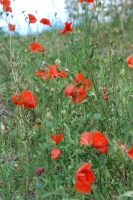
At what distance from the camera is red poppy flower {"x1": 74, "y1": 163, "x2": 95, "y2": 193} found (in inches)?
62.1

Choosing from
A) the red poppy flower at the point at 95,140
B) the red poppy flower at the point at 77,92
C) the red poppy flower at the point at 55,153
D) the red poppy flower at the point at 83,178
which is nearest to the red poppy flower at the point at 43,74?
the red poppy flower at the point at 77,92

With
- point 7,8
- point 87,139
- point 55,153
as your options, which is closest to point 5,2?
point 7,8

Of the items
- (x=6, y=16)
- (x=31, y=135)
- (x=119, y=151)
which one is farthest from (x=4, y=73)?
(x=119, y=151)

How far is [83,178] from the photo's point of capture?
5.20 ft

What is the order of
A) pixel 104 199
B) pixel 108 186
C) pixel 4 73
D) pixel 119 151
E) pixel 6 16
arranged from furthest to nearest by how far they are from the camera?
pixel 4 73 → pixel 6 16 → pixel 108 186 → pixel 104 199 → pixel 119 151

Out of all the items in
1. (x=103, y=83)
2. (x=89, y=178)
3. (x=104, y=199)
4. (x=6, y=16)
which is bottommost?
(x=104, y=199)

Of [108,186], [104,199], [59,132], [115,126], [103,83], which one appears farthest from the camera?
[103,83]

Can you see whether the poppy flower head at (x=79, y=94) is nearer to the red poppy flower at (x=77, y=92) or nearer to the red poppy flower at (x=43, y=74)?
the red poppy flower at (x=77, y=92)

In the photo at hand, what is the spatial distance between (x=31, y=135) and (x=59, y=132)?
0.17 m

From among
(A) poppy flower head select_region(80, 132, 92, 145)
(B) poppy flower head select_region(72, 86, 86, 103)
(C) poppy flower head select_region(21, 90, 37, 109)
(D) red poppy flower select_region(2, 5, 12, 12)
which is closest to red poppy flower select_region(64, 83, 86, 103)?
(B) poppy flower head select_region(72, 86, 86, 103)

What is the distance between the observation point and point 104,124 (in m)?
2.26

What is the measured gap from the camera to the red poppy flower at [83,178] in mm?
1578

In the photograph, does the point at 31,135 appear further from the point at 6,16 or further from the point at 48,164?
the point at 6,16

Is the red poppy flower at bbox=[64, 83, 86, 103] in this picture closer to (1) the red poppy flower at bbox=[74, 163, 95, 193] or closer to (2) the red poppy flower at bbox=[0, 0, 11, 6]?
(1) the red poppy flower at bbox=[74, 163, 95, 193]
